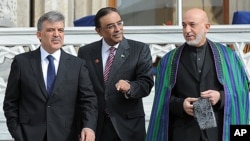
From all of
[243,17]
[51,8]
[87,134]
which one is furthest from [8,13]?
[87,134]

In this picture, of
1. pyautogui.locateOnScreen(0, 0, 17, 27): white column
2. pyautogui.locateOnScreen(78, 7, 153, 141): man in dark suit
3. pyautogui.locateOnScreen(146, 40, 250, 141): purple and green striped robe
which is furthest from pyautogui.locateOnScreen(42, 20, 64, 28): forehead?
pyautogui.locateOnScreen(0, 0, 17, 27): white column

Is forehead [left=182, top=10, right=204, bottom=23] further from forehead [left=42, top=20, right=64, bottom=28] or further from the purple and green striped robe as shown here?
forehead [left=42, top=20, right=64, bottom=28]

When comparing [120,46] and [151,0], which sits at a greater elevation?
[151,0]

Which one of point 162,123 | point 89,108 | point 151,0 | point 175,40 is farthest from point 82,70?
point 151,0

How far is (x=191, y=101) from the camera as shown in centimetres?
552

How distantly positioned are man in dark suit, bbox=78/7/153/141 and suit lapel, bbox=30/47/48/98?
1.80 feet

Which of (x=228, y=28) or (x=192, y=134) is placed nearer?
(x=192, y=134)

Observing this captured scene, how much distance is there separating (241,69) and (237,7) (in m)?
6.39

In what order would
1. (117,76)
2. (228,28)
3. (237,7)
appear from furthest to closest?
(237,7), (228,28), (117,76)

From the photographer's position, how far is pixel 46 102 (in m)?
5.54

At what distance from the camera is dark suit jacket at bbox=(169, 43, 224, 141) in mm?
5641

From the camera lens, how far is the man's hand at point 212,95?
5449 millimetres

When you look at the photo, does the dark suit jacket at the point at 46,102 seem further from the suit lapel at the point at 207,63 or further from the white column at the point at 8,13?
the white column at the point at 8,13

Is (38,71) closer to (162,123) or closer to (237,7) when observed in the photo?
(162,123)
